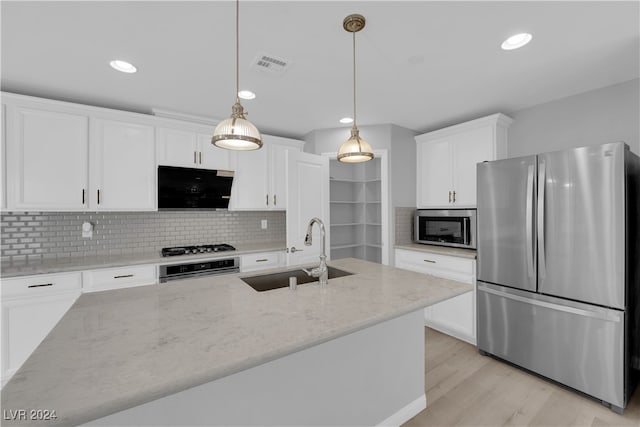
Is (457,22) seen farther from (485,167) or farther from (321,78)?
(485,167)

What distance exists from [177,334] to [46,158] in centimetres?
255

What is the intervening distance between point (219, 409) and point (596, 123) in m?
3.69

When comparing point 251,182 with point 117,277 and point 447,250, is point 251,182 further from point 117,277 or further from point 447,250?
point 447,250

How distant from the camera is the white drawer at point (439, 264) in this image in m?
2.74

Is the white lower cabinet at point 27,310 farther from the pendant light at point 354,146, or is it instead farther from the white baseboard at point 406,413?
the white baseboard at point 406,413

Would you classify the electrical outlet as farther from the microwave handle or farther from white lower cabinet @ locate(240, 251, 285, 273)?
the microwave handle

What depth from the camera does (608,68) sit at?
2.15 m

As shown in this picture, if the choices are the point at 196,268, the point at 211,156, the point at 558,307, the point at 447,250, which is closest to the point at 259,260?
the point at 196,268

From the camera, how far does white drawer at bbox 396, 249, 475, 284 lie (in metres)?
2.74

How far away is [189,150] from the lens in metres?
3.03

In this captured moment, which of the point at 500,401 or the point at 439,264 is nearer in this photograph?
the point at 500,401

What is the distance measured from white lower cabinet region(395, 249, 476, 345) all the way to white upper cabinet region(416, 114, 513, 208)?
2.35 feet

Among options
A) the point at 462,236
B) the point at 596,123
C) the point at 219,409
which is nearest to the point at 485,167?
the point at 462,236

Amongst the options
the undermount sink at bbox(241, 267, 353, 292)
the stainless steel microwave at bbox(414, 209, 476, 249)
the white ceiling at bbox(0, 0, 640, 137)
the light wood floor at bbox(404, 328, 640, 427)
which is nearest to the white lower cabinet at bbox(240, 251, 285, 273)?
the undermount sink at bbox(241, 267, 353, 292)
